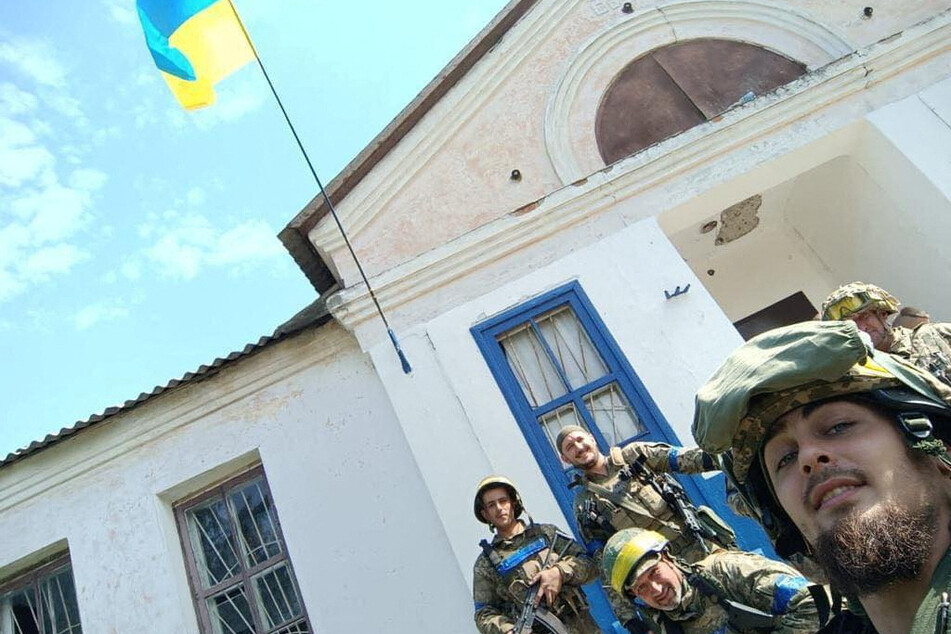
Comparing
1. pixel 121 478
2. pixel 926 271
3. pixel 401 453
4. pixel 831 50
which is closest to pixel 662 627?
pixel 401 453

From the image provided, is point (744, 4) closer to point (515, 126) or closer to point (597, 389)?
point (515, 126)

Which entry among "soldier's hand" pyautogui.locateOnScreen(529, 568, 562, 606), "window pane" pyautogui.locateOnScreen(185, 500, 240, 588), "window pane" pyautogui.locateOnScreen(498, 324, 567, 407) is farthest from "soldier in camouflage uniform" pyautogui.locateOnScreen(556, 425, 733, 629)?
"window pane" pyautogui.locateOnScreen(185, 500, 240, 588)

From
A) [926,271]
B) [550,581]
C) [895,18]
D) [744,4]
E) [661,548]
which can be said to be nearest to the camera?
[661,548]

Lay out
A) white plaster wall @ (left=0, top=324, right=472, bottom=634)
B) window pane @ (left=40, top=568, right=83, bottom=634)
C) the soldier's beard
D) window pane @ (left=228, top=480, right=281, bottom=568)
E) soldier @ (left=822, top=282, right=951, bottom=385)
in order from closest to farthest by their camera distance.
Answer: the soldier's beard < soldier @ (left=822, top=282, right=951, bottom=385) < white plaster wall @ (left=0, top=324, right=472, bottom=634) < window pane @ (left=228, top=480, right=281, bottom=568) < window pane @ (left=40, top=568, right=83, bottom=634)

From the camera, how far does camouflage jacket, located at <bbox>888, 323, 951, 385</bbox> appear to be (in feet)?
12.7

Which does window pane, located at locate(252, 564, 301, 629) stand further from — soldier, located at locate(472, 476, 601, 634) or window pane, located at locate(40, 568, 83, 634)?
soldier, located at locate(472, 476, 601, 634)

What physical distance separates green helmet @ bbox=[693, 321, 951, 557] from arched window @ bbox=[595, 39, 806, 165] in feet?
17.9

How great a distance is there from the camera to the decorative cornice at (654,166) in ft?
20.8

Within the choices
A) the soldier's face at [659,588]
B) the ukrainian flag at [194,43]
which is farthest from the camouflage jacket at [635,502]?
the ukrainian flag at [194,43]

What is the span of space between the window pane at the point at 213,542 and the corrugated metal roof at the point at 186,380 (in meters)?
1.21

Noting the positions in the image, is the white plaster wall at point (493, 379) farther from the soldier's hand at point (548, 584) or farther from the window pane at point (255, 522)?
the window pane at point (255, 522)

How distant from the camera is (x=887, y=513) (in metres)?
1.45

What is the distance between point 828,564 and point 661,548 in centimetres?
189

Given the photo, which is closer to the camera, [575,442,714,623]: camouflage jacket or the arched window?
[575,442,714,623]: camouflage jacket
